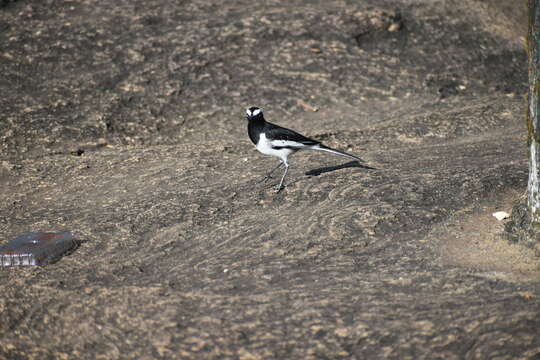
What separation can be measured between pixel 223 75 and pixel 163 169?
2903mm

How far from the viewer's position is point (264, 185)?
22.3 ft

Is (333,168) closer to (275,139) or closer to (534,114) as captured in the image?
(275,139)

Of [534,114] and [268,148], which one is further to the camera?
[268,148]

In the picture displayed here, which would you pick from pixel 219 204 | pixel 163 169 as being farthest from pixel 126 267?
pixel 163 169

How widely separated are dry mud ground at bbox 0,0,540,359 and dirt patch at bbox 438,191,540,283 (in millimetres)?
22

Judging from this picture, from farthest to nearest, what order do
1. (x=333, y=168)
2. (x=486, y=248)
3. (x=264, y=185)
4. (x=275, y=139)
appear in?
(x=333, y=168)
(x=264, y=185)
(x=275, y=139)
(x=486, y=248)

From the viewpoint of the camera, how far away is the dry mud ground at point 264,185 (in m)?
4.43

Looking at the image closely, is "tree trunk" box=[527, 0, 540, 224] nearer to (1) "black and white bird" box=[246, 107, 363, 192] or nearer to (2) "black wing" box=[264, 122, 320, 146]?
(1) "black and white bird" box=[246, 107, 363, 192]

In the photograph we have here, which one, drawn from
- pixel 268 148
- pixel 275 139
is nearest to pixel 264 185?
pixel 268 148

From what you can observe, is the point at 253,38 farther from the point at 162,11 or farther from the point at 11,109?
the point at 11,109

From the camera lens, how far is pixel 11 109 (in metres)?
8.98

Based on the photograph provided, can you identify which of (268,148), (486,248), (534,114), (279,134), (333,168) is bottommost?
(486,248)

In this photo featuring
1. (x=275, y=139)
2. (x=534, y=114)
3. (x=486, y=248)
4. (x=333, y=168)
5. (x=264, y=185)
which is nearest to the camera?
(x=534, y=114)

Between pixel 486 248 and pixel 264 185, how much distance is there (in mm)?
2382
